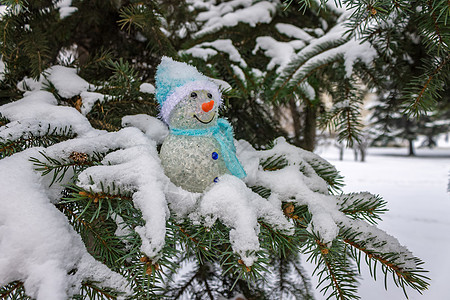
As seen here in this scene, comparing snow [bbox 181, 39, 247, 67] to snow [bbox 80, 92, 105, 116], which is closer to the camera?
snow [bbox 80, 92, 105, 116]

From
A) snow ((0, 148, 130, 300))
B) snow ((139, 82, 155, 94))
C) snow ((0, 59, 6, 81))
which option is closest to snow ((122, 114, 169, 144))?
snow ((139, 82, 155, 94))

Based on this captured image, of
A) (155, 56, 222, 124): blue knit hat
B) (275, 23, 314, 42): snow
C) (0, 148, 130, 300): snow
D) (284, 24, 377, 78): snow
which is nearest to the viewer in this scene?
(0, 148, 130, 300): snow

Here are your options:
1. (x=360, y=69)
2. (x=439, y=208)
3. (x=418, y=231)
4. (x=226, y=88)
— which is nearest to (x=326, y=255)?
(x=226, y=88)

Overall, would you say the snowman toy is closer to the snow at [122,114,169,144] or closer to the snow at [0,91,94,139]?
the snow at [122,114,169,144]

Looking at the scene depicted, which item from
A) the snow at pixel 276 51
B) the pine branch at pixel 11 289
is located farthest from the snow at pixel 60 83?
the snow at pixel 276 51

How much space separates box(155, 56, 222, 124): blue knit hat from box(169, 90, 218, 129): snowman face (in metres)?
0.01

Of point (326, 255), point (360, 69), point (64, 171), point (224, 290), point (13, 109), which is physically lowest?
point (224, 290)

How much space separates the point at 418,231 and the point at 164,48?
1.48 m

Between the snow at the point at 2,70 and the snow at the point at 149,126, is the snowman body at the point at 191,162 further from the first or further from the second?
the snow at the point at 2,70

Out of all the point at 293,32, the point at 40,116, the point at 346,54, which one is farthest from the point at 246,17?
the point at 40,116

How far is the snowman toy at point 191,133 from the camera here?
57 cm

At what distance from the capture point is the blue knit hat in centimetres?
60

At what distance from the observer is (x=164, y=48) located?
0.85m

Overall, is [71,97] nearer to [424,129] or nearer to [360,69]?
[360,69]
